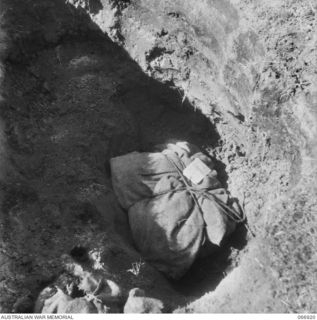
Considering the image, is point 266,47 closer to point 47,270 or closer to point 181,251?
point 181,251

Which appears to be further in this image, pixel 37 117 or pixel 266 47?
pixel 37 117

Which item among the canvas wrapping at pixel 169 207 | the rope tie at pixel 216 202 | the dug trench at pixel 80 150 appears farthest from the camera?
the rope tie at pixel 216 202

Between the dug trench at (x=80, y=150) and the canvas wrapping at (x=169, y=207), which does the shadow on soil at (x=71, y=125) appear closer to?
the dug trench at (x=80, y=150)

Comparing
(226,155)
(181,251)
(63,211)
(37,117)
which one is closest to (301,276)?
(181,251)

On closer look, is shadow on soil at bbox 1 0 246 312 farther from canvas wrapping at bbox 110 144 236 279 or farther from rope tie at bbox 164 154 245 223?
canvas wrapping at bbox 110 144 236 279

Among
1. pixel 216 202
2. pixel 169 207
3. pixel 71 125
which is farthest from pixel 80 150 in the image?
pixel 216 202

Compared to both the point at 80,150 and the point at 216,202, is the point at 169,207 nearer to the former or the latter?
the point at 216,202

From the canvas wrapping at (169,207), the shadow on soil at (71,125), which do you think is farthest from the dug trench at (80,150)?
the canvas wrapping at (169,207)

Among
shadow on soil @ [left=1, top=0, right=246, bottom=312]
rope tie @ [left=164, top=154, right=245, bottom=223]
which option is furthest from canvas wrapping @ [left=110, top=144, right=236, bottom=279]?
shadow on soil @ [left=1, top=0, right=246, bottom=312]
